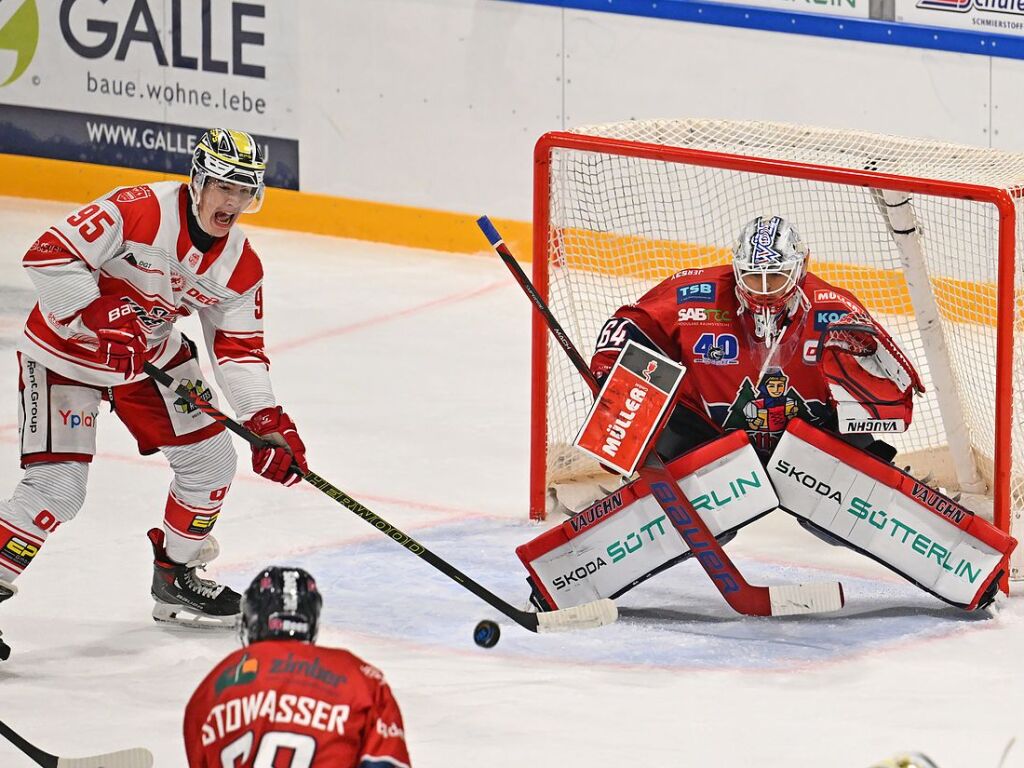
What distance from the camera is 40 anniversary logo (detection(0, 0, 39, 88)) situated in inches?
363

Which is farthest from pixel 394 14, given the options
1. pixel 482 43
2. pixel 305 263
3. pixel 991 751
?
pixel 991 751

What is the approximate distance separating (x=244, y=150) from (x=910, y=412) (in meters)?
1.64

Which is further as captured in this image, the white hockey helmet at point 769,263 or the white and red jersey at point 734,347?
the white and red jersey at point 734,347

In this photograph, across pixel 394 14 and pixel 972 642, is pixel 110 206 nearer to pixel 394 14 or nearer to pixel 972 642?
pixel 972 642

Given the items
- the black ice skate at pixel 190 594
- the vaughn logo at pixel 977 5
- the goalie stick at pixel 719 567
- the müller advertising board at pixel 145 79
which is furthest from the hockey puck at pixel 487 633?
the müller advertising board at pixel 145 79

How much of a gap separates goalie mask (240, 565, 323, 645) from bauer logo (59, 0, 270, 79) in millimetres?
A: 6011

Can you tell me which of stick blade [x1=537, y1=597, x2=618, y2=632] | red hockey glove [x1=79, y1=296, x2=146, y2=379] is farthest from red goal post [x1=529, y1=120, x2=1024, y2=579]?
red hockey glove [x1=79, y1=296, x2=146, y2=379]

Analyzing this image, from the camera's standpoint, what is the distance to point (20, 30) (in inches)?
364

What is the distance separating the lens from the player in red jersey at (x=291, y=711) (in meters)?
2.69

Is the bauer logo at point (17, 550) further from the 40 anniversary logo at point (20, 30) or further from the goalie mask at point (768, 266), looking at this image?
the 40 anniversary logo at point (20, 30)

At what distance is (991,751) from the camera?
13.1ft

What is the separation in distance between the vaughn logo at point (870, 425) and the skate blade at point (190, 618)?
1.46 metres

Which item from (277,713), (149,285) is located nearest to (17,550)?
(149,285)

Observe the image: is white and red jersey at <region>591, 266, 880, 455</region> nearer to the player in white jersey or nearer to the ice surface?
the ice surface
